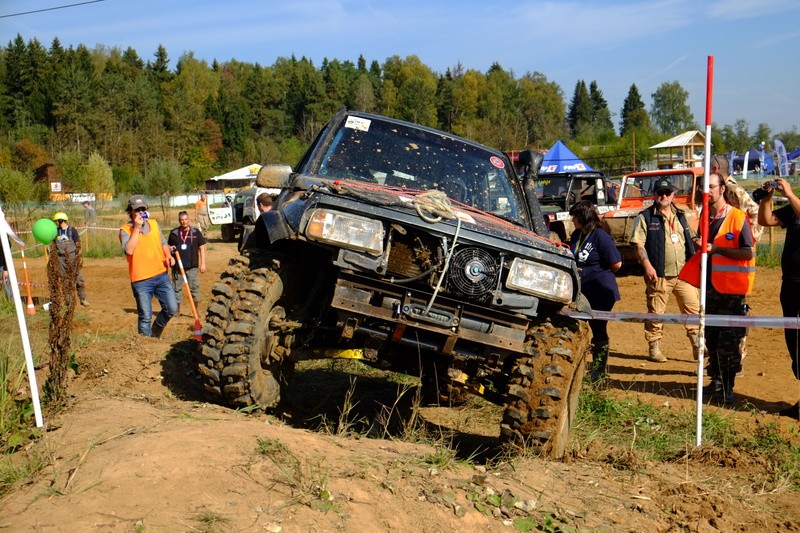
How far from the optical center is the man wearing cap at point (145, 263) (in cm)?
897

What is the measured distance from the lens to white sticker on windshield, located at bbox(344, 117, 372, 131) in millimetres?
6332

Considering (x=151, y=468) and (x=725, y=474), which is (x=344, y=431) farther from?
(x=725, y=474)

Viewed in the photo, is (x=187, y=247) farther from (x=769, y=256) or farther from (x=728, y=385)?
(x=769, y=256)

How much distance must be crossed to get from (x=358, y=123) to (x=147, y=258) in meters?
3.77

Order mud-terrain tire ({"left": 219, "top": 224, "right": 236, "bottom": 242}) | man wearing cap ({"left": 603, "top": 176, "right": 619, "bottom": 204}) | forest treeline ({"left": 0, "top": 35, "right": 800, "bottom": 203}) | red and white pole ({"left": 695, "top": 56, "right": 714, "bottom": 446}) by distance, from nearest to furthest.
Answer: red and white pole ({"left": 695, "top": 56, "right": 714, "bottom": 446}) < man wearing cap ({"left": 603, "top": 176, "right": 619, "bottom": 204}) < mud-terrain tire ({"left": 219, "top": 224, "right": 236, "bottom": 242}) < forest treeline ({"left": 0, "top": 35, "right": 800, "bottom": 203})

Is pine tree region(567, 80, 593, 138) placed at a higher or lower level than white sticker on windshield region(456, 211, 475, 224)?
higher

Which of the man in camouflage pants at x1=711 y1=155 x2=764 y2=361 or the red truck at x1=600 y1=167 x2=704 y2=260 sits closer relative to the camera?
the man in camouflage pants at x1=711 y1=155 x2=764 y2=361

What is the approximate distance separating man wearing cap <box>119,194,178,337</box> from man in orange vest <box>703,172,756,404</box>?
223 inches

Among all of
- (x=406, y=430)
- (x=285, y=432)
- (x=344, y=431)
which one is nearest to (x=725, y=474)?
(x=406, y=430)

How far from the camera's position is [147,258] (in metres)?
9.05

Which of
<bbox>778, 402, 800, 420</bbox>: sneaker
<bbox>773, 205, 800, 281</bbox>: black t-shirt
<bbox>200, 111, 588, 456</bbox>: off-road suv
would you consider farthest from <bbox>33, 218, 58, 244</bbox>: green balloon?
<bbox>778, 402, 800, 420</bbox>: sneaker

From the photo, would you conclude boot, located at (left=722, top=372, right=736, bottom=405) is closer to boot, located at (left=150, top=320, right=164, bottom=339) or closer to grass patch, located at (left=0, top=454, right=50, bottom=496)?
A: grass patch, located at (left=0, top=454, right=50, bottom=496)

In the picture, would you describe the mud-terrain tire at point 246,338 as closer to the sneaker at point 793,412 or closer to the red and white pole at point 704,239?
the red and white pole at point 704,239

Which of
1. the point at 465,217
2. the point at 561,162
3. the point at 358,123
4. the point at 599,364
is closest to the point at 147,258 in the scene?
the point at 358,123
